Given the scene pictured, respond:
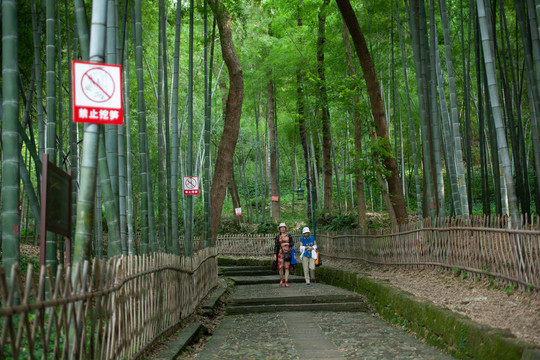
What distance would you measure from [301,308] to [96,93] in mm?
5657

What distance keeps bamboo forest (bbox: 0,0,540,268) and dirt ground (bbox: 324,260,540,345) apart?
2.81ft

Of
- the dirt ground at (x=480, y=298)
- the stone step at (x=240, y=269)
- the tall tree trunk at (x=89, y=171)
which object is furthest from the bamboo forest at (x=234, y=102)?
the stone step at (x=240, y=269)

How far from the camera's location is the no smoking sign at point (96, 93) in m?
3.31

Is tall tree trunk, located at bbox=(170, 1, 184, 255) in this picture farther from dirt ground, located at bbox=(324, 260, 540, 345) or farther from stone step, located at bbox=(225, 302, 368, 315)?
dirt ground, located at bbox=(324, 260, 540, 345)

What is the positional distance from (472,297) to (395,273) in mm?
3628

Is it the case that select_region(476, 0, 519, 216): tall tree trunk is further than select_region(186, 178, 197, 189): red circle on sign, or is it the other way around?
select_region(186, 178, 197, 189): red circle on sign

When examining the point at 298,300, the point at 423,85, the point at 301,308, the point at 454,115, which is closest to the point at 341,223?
the point at 298,300

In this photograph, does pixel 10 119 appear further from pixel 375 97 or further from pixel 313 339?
pixel 375 97

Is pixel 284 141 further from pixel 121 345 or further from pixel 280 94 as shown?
pixel 121 345

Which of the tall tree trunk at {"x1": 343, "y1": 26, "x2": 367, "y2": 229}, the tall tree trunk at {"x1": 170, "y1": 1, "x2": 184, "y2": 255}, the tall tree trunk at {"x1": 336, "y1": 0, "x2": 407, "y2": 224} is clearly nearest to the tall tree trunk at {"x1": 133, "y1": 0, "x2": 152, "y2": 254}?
the tall tree trunk at {"x1": 170, "y1": 1, "x2": 184, "y2": 255}

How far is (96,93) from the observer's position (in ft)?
11.1

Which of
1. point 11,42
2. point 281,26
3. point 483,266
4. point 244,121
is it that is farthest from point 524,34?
point 244,121

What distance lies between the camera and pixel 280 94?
22703 millimetres

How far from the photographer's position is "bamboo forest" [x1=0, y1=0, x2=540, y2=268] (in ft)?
14.0
